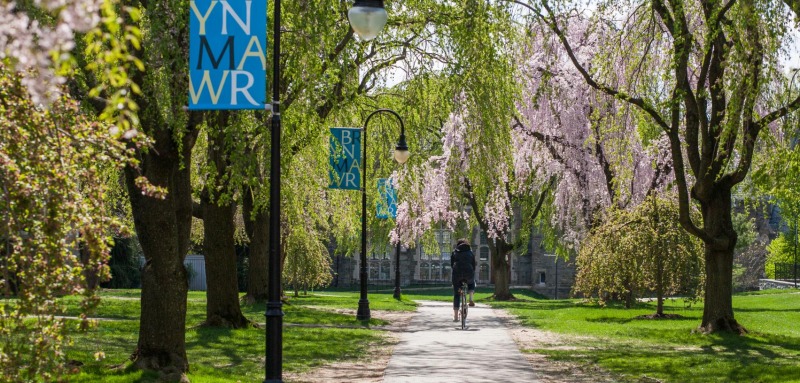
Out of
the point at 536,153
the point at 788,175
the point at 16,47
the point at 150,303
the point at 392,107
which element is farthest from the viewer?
the point at 536,153

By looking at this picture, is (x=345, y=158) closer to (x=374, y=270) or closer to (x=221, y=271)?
(x=221, y=271)

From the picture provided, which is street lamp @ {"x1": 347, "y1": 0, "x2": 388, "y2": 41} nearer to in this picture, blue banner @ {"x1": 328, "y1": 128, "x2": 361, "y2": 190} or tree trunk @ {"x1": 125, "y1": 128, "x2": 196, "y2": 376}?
tree trunk @ {"x1": 125, "y1": 128, "x2": 196, "y2": 376}

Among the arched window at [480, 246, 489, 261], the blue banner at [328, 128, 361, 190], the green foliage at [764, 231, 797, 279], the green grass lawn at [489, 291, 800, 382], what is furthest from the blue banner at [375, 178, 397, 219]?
the green foliage at [764, 231, 797, 279]

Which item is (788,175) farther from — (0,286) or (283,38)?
(0,286)

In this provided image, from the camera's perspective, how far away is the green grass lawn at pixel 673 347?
14531mm

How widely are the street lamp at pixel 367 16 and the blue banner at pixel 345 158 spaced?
10.0 m

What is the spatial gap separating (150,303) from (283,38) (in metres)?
3.67

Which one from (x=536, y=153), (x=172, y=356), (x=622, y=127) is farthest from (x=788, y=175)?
(x=536, y=153)

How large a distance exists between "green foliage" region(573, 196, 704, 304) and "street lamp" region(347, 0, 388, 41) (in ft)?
55.1

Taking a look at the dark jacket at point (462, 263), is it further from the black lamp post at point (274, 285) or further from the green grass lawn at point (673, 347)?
the black lamp post at point (274, 285)

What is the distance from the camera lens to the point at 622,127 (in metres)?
21.1

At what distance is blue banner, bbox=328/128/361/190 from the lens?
819 inches

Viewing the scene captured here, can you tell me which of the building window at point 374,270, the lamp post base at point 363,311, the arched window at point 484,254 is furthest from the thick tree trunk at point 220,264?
the building window at point 374,270

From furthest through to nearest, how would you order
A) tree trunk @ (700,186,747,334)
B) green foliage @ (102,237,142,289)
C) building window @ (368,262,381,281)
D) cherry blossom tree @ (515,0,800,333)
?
building window @ (368,262,381,281)
green foliage @ (102,237,142,289)
tree trunk @ (700,186,747,334)
cherry blossom tree @ (515,0,800,333)
